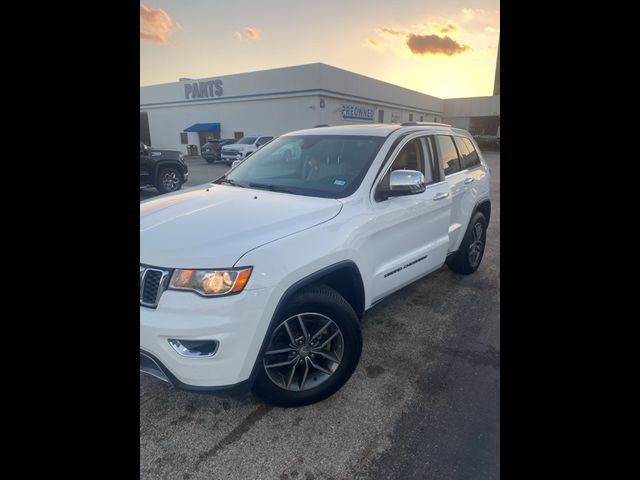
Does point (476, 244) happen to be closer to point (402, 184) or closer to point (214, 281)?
point (402, 184)

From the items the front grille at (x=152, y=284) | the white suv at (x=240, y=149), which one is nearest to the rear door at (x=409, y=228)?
the front grille at (x=152, y=284)

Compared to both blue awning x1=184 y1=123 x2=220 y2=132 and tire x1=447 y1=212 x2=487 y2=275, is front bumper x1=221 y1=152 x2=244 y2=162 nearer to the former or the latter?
blue awning x1=184 y1=123 x2=220 y2=132

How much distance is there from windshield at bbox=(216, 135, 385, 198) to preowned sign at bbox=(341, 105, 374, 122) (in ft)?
89.0

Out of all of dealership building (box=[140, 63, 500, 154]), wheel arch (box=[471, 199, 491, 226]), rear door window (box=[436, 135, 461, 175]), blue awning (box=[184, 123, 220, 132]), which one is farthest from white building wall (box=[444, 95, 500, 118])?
rear door window (box=[436, 135, 461, 175])

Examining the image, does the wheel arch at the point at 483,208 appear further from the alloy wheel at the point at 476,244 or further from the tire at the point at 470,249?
the alloy wheel at the point at 476,244

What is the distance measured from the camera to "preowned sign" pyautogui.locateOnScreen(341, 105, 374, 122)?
2942cm

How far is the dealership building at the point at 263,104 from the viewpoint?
2697cm
